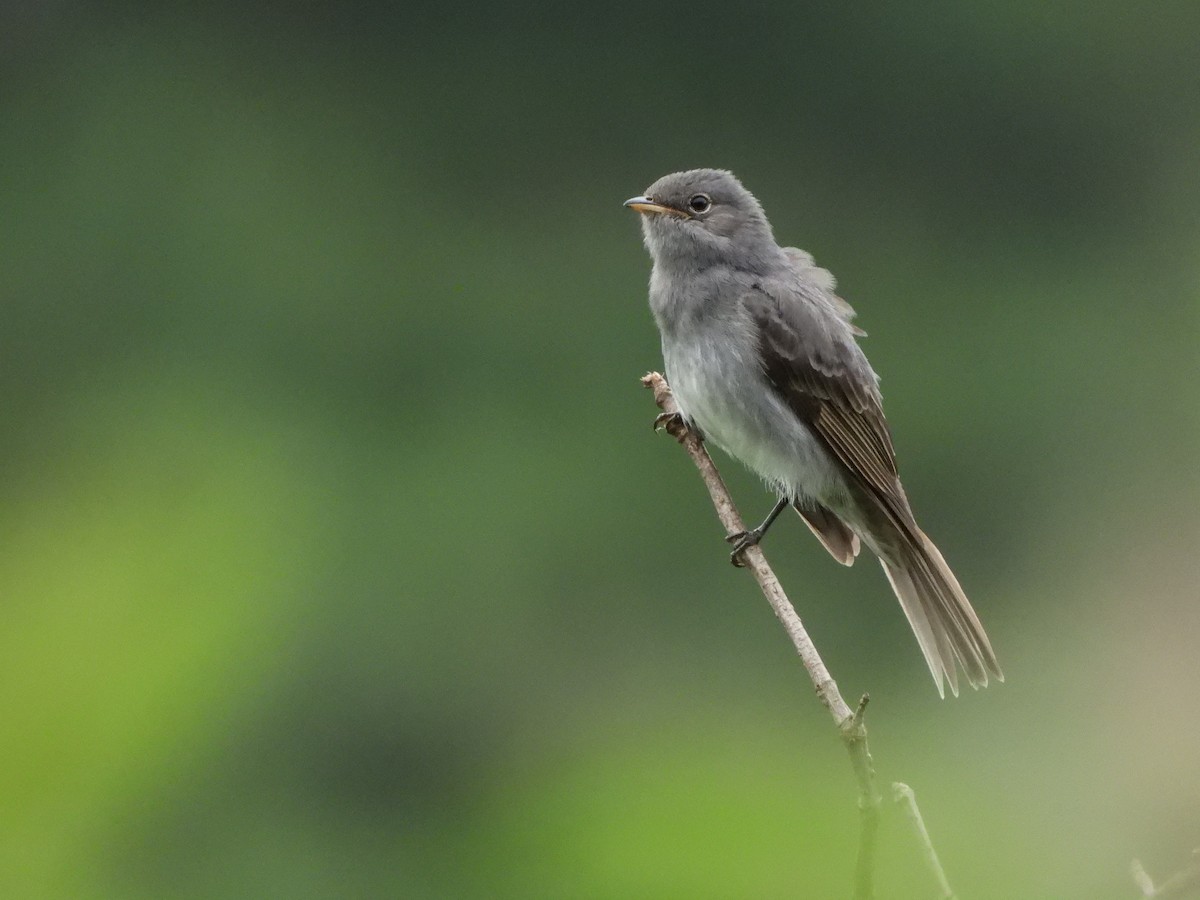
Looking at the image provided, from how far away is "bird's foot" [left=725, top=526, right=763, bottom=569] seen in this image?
395 cm

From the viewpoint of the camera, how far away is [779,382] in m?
4.99

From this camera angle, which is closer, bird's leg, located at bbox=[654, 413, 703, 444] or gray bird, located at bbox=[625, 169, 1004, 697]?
bird's leg, located at bbox=[654, 413, 703, 444]

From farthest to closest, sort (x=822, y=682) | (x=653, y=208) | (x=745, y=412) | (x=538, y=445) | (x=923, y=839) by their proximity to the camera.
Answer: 1. (x=538, y=445)
2. (x=653, y=208)
3. (x=745, y=412)
4. (x=822, y=682)
5. (x=923, y=839)

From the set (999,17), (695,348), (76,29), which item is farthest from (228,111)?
(695,348)

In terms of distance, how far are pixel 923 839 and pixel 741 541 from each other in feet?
5.89

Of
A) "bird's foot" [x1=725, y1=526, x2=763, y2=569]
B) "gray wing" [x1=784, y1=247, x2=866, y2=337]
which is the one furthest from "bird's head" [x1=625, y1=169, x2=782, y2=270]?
"bird's foot" [x1=725, y1=526, x2=763, y2=569]

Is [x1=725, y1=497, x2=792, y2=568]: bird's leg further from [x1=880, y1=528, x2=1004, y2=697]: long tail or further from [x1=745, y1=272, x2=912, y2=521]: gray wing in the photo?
[x1=880, y1=528, x2=1004, y2=697]: long tail

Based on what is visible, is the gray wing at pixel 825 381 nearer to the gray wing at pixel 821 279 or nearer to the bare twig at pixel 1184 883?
the gray wing at pixel 821 279

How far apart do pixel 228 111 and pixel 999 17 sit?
9740 millimetres

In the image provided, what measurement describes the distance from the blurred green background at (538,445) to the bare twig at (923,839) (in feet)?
17.9

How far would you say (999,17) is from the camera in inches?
875

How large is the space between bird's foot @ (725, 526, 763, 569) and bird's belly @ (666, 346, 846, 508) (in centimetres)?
42

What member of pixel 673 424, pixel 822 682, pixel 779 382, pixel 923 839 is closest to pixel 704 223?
pixel 779 382

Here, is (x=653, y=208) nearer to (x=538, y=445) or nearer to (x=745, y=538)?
(x=745, y=538)
